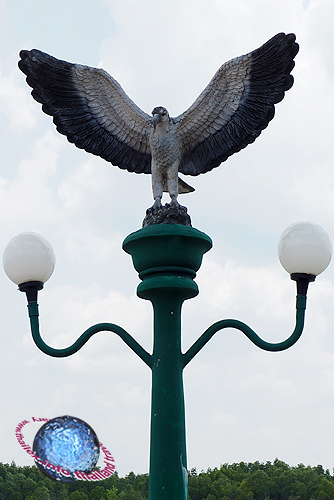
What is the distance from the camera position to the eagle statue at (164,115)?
19.7ft

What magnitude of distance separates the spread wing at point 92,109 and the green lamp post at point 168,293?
1008mm

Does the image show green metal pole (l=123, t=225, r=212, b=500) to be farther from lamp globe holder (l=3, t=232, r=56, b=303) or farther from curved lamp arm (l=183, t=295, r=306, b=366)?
lamp globe holder (l=3, t=232, r=56, b=303)

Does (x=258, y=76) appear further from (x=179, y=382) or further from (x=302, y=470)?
(x=302, y=470)

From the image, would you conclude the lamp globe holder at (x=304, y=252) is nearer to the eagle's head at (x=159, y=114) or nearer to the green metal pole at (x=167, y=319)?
the green metal pole at (x=167, y=319)

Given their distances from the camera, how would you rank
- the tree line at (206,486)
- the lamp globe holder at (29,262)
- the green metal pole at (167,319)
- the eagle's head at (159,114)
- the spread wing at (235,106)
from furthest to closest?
the tree line at (206,486), the eagle's head at (159,114), the spread wing at (235,106), the lamp globe holder at (29,262), the green metal pole at (167,319)

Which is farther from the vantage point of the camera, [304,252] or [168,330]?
[304,252]

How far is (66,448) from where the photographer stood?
18.2 ft

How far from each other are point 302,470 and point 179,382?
51726mm

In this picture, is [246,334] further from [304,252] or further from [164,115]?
[164,115]

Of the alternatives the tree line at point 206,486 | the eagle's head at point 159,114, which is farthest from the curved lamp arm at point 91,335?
the tree line at point 206,486

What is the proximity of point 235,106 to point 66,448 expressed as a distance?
272 cm

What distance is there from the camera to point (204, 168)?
6234 millimetres

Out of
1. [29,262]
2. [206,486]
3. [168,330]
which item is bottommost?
[168,330]

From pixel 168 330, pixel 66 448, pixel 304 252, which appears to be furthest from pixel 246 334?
pixel 66 448
